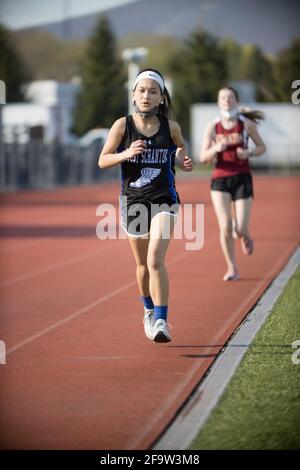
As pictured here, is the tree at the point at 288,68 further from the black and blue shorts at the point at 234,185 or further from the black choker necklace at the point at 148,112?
the black choker necklace at the point at 148,112

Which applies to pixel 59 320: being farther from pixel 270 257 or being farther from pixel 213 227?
pixel 213 227

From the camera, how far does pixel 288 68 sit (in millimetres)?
65312

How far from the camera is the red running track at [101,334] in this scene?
6879 mm

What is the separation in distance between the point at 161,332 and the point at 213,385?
5.28ft

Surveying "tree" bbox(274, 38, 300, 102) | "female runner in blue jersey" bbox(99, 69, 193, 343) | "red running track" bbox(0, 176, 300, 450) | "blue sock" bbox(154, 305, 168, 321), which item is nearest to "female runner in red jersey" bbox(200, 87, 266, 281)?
"red running track" bbox(0, 176, 300, 450)

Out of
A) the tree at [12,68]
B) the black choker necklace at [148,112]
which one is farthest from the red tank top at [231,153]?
the tree at [12,68]

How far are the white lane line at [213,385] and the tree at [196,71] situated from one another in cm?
8007

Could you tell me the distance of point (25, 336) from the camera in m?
10.3

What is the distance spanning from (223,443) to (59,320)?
5232 mm

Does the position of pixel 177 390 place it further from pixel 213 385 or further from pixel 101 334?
pixel 101 334

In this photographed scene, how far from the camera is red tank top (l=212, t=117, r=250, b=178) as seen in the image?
14.0m

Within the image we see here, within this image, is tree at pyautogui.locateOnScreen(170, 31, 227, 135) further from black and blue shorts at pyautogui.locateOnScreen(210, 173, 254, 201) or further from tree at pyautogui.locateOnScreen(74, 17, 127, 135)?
black and blue shorts at pyautogui.locateOnScreen(210, 173, 254, 201)

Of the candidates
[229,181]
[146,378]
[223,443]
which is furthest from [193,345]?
[229,181]

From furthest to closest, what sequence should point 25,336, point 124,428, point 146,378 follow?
point 25,336 < point 146,378 < point 124,428
